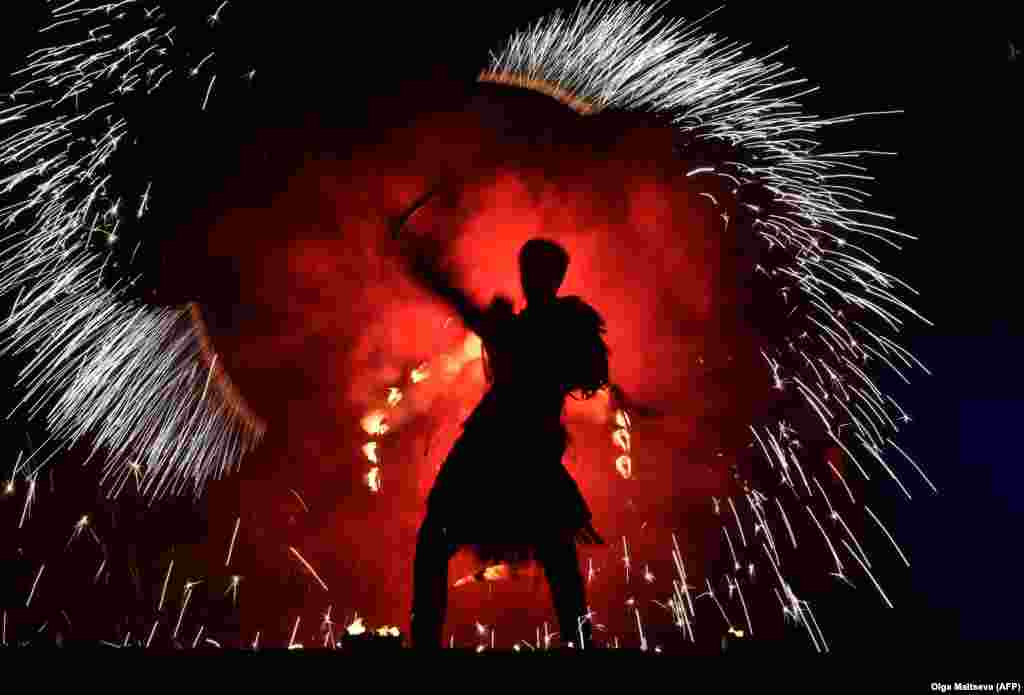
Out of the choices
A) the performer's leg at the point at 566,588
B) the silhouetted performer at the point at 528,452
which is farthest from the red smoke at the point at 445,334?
the performer's leg at the point at 566,588

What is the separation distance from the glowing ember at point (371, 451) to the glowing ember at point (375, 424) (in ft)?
0.18

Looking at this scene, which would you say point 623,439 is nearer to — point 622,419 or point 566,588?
point 622,419

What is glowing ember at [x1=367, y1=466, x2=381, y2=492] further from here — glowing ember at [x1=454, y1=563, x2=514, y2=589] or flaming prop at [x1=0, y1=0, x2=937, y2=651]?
glowing ember at [x1=454, y1=563, x2=514, y2=589]

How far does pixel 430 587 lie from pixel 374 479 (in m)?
1.49

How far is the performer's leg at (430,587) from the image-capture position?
2.72 metres

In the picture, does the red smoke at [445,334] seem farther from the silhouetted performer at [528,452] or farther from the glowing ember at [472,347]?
→ the silhouetted performer at [528,452]

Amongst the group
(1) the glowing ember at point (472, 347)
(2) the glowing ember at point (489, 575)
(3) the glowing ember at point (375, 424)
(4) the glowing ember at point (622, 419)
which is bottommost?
(2) the glowing ember at point (489, 575)

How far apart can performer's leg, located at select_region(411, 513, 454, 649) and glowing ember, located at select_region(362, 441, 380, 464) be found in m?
1.42

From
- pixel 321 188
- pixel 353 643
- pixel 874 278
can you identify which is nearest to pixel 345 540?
pixel 321 188

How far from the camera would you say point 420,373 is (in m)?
4.22

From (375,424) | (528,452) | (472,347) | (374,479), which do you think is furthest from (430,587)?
(472,347)

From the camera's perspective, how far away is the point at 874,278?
4.17 meters

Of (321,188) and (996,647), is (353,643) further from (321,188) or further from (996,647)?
(321,188)

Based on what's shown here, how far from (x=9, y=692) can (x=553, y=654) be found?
103cm
